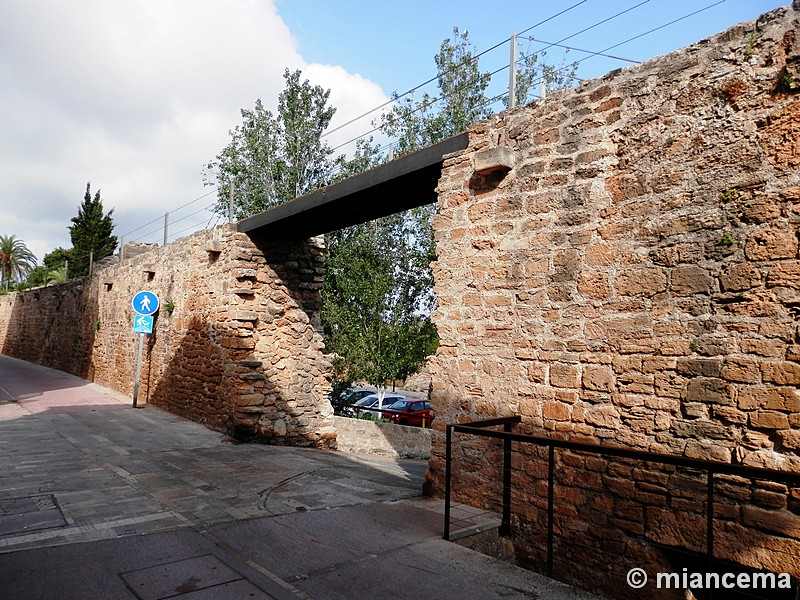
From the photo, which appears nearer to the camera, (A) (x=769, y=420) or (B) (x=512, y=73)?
(A) (x=769, y=420)

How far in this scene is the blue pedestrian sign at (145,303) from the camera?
11.0 metres

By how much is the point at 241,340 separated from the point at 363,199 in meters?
3.20

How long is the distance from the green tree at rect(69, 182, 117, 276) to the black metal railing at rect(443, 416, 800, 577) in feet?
138

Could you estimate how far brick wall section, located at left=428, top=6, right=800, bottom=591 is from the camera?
3.44m

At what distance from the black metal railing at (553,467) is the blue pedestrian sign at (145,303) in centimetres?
830

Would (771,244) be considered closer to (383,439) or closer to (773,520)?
(773,520)

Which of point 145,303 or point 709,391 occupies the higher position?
point 145,303

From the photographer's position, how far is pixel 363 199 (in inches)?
281

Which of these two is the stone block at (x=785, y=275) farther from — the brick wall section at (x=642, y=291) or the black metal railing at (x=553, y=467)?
the black metal railing at (x=553, y=467)

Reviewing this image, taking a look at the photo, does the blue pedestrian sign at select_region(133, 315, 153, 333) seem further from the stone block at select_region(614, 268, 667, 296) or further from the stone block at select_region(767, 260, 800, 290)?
the stone block at select_region(767, 260, 800, 290)

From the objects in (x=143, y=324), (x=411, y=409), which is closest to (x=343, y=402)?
(x=411, y=409)

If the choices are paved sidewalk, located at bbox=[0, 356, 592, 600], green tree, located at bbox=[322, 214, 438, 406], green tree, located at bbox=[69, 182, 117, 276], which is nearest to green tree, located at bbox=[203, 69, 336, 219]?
green tree, located at bbox=[322, 214, 438, 406]

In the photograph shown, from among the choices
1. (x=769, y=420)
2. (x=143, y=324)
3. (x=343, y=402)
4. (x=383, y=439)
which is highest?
(x=143, y=324)

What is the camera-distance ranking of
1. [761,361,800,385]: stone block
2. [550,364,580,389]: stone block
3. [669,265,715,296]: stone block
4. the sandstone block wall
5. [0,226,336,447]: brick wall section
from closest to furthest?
[761,361,800,385]: stone block → [669,265,715,296]: stone block → [550,364,580,389]: stone block → [0,226,336,447]: brick wall section → the sandstone block wall
